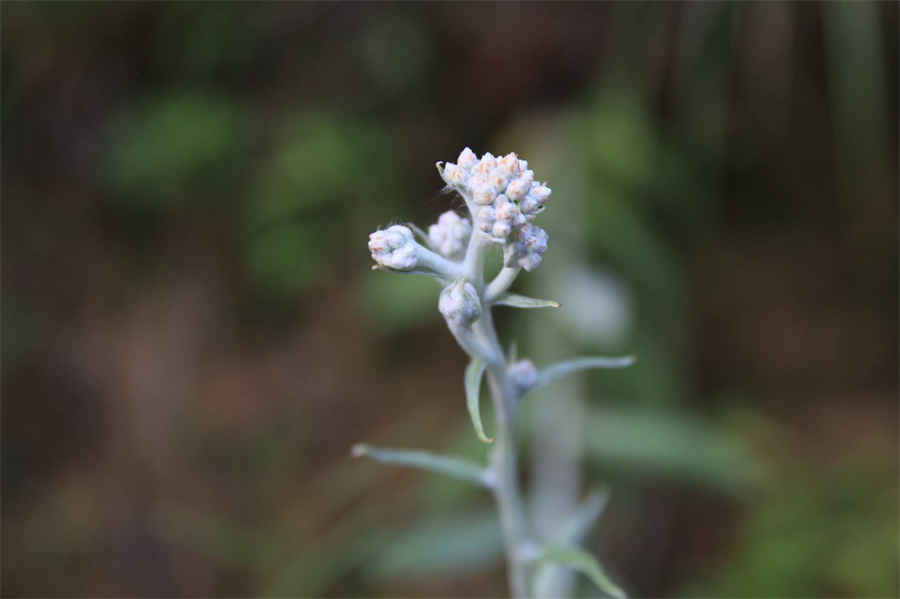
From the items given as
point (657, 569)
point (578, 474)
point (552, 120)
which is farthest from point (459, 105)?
point (657, 569)

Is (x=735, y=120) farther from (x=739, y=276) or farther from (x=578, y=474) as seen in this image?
(x=578, y=474)

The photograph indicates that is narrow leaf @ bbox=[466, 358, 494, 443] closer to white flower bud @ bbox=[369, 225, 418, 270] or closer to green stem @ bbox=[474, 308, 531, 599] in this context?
green stem @ bbox=[474, 308, 531, 599]

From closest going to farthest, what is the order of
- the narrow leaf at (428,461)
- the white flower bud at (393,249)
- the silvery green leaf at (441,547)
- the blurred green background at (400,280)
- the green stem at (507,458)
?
the white flower bud at (393,249)
the green stem at (507,458)
the narrow leaf at (428,461)
the silvery green leaf at (441,547)
the blurred green background at (400,280)

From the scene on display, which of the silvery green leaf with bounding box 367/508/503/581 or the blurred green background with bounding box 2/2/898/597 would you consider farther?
the blurred green background with bounding box 2/2/898/597

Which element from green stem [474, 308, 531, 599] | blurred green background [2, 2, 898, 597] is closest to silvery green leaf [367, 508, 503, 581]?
blurred green background [2, 2, 898, 597]

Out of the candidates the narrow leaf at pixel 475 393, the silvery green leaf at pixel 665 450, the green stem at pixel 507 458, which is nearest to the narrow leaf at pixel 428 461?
the green stem at pixel 507 458

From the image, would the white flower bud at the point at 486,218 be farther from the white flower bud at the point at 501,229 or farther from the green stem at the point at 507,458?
the green stem at the point at 507,458

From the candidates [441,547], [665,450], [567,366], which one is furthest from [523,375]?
[665,450]

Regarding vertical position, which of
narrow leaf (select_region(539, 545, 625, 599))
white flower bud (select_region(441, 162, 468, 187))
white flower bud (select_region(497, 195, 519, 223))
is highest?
white flower bud (select_region(441, 162, 468, 187))
